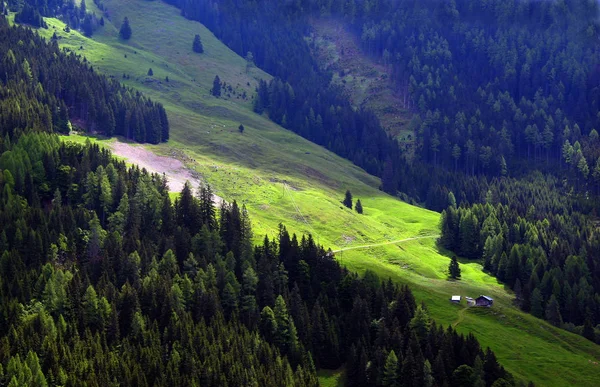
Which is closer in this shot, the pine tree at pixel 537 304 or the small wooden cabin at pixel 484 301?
the small wooden cabin at pixel 484 301

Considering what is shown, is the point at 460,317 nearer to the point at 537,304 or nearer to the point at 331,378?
the point at 537,304

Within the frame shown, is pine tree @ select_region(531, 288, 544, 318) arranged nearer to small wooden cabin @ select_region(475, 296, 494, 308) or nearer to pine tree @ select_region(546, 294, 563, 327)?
pine tree @ select_region(546, 294, 563, 327)

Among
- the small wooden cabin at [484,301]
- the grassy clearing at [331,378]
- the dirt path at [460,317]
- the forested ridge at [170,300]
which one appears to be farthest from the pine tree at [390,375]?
the small wooden cabin at [484,301]

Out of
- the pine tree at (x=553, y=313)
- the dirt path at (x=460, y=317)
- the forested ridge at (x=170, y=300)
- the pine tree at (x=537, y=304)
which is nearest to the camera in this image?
the forested ridge at (x=170, y=300)

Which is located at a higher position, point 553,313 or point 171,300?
point 553,313

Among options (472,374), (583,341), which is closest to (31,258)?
(472,374)

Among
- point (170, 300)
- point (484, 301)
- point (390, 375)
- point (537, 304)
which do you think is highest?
point (537, 304)

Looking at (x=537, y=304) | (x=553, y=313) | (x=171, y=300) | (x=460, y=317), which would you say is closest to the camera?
(x=171, y=300)

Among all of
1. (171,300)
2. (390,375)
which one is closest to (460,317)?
(390,375)

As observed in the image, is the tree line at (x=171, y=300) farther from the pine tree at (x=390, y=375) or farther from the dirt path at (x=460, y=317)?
the dirt path at (x=460, y=317)

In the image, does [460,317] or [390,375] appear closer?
[390,375]

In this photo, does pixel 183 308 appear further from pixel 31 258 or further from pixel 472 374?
pixel 472 374
